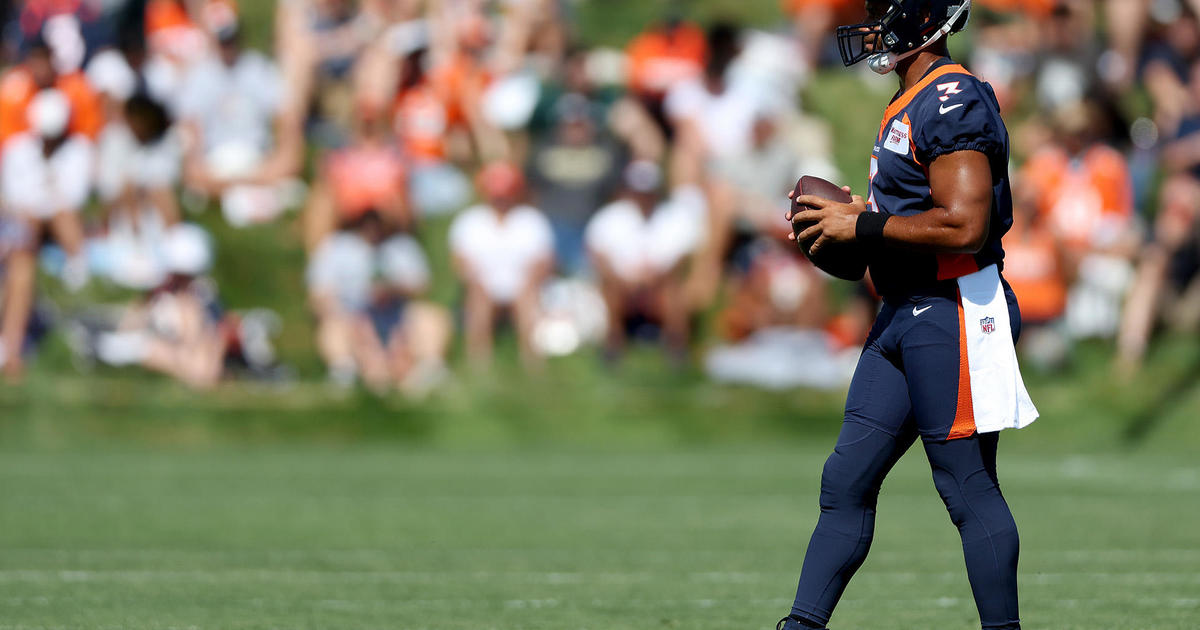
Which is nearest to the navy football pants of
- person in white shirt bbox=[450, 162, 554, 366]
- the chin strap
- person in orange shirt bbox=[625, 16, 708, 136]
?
the chin strap

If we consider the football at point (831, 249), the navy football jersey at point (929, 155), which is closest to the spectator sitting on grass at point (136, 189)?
the football at point (831, 249)

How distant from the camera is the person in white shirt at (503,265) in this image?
15516 mm

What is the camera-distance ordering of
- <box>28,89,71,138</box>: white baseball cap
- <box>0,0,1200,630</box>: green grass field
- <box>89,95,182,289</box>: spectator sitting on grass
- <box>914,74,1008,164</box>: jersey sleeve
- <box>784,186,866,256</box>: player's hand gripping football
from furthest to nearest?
<box>28,89,71,138</box>: white baseball cap
<box>89,95,182,289</box>: spectator sitting on grass
<box>0,0,1200,630</box>: green grass field
<box>784,186,866,256</box>: player's hand gripping football
<box>914,74,1008,164</box>: jersey sleeve

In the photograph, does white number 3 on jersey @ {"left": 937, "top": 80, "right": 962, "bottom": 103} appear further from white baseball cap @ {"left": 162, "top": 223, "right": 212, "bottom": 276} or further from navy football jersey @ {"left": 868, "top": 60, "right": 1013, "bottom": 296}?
white baseball cap @ {"left": 162, "top": 223, "right": 212, "bottom": 276}

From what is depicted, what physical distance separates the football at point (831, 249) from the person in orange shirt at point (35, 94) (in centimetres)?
1260

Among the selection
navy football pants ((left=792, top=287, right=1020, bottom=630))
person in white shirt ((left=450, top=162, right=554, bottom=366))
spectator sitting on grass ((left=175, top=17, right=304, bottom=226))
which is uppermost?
spectator sitting on grass ((left=175, top=17, right=304, bottom=226))

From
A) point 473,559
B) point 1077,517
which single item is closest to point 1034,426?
point 1077,517

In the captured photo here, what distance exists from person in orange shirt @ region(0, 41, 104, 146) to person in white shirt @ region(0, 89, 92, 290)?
0.07 m

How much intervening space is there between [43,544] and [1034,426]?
901cm

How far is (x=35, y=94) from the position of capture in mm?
16531

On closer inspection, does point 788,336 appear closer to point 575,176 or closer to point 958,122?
point 575,176

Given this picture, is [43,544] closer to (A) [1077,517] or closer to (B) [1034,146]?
(A) [1077,517]

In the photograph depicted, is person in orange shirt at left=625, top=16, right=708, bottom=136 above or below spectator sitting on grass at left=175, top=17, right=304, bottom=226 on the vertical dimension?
above

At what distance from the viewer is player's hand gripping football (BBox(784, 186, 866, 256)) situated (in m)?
5.15
